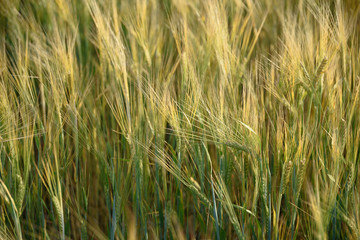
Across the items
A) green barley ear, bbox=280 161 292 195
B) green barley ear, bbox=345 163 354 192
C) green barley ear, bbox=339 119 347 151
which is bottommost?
green barley ear, bbox=345 163 354 192

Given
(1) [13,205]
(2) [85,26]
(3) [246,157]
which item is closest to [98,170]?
(1) [13,205]

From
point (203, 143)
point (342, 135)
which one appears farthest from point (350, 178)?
point (203, 143)

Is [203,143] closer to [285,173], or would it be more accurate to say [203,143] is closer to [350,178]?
[285,173]

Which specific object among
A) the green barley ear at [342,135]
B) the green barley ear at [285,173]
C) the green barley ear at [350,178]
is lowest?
the green barley ear at [350,178]

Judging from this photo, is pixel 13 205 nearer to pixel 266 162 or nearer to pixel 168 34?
pixel 266 162

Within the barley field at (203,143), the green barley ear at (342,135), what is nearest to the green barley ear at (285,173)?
the barley field at (203,143)

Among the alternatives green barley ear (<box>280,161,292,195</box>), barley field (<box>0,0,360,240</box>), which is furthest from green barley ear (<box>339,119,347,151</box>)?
green barley ear (<box>280,161,292,195</box>)

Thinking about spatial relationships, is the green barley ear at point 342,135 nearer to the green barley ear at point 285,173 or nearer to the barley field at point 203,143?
the barley field at point 203,143

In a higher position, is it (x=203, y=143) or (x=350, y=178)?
(x=203, y=143)

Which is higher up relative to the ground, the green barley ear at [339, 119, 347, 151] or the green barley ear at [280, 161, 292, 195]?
the green barley ear at [339, 119, 347, 151]

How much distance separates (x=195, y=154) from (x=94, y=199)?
522 millimetres

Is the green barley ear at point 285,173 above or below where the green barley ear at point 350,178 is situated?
above

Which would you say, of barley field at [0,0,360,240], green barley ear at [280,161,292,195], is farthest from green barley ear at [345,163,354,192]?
green barley ear at [280,161,292,195]

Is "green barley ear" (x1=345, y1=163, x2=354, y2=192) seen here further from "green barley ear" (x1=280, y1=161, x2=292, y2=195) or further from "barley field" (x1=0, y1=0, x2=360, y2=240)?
"green barley ear" (x1=280, y1=161, x2=292, y2=195)
